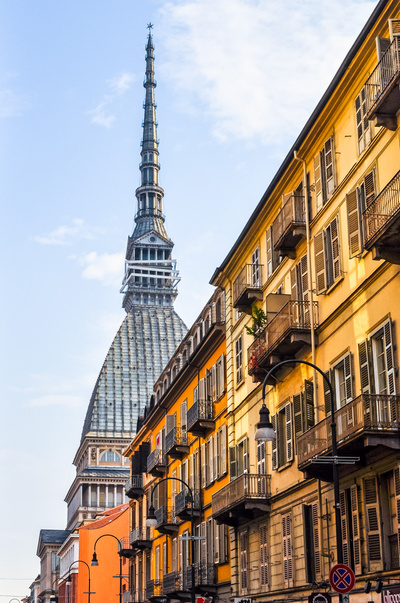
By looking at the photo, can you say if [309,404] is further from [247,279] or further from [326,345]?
[247,279]

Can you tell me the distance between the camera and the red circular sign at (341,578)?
Result: 71.5 feet

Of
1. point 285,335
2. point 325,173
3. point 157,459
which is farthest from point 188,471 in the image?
point 325,173

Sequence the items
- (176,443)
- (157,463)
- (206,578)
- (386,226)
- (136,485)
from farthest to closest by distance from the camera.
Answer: (136,485), (157,463), (176,443), (206,578), (386,226)

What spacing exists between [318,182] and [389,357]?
8614 millimetres

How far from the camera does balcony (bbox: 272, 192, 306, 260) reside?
108ft

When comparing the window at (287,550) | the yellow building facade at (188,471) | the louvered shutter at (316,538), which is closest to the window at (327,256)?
the louvered shutter at (316,538)

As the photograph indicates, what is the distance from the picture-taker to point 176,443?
54.8 meters

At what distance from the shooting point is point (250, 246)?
4069 cm

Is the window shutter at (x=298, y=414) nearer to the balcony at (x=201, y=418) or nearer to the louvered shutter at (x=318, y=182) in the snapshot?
the louvered shutter at (x=318, y=182)

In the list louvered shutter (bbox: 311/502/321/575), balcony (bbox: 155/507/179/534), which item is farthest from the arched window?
louvered shutter (bbox: 311/502/321/575)

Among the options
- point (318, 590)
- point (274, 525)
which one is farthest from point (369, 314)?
point (274, 525)

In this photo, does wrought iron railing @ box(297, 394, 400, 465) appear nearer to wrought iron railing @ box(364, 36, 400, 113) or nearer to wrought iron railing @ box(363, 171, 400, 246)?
wrought iron railing @ box(363, 171, 400, 246)

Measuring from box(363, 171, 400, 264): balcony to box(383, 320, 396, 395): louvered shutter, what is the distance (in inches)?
84.5

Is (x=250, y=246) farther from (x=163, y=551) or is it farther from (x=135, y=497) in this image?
(x=135, y=497)
